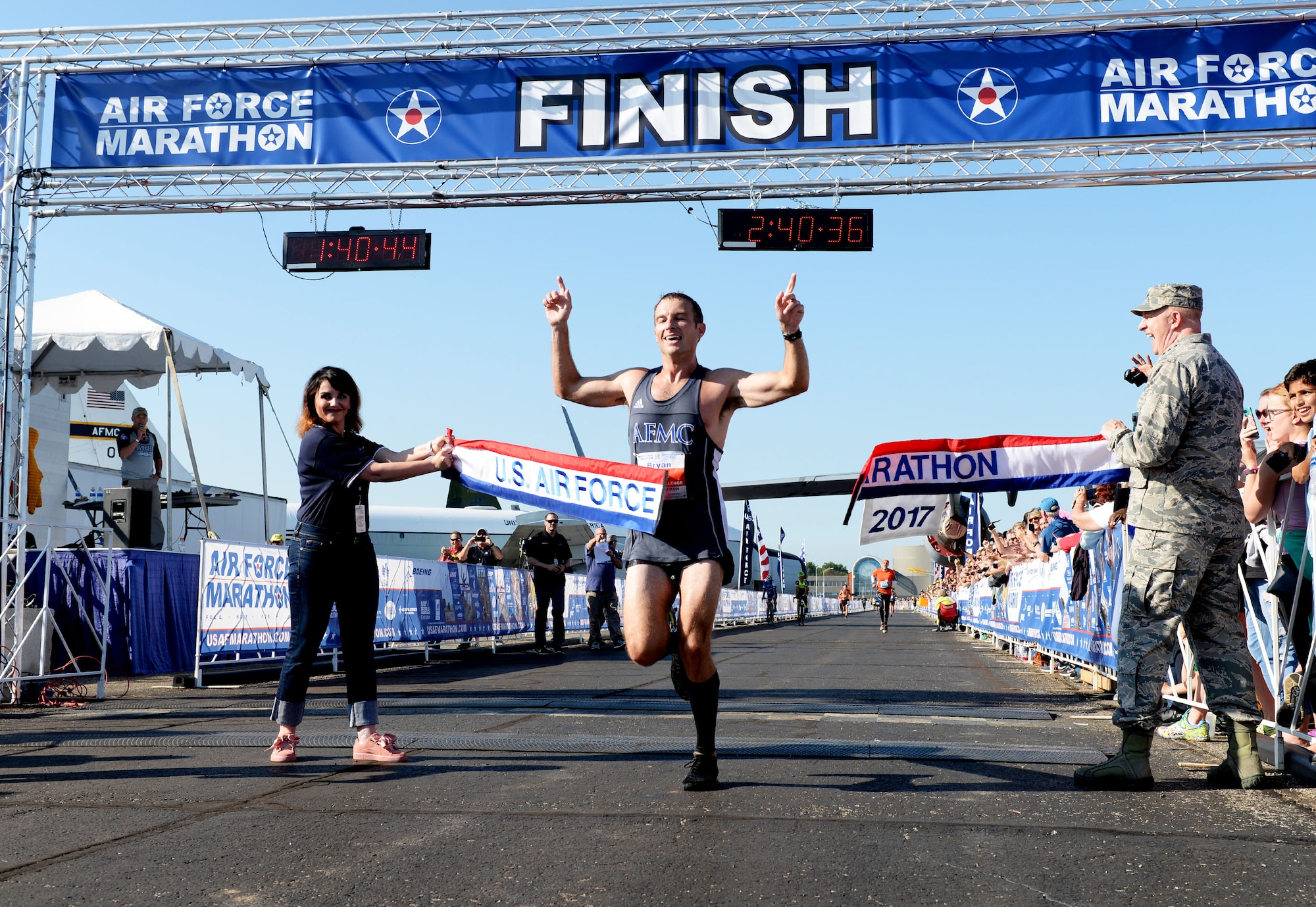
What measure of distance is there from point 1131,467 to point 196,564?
9170mm

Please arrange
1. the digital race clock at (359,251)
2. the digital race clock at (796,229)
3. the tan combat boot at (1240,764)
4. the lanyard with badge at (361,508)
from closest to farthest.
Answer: the tan combat boot at (1240,764) → the lanyard with badge at (361,508) → the digital race clock at (796,229) → the digital race clock at (359,251)

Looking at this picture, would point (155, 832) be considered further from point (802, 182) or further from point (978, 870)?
point (802, 182)

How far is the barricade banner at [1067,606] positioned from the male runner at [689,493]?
406 centimetres

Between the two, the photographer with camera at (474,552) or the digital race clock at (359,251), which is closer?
the digital race clock at (359,251)

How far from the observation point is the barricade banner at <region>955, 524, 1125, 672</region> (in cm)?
812

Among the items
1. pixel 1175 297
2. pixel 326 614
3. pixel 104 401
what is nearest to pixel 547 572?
pixel 326 614

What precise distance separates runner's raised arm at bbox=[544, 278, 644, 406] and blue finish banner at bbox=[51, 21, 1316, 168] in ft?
23.8

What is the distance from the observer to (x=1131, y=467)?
4.55 m

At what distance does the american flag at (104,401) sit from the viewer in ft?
77.3

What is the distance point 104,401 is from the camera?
933 inches

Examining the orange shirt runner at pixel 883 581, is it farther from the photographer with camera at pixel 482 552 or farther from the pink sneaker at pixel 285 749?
the pink sneaker at pixel 285 749

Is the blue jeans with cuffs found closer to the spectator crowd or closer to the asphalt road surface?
the asphalt road surface

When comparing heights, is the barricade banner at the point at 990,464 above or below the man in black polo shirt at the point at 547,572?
above

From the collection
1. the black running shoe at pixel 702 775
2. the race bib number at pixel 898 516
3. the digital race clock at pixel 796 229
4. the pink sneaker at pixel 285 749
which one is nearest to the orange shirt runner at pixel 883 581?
the digital race clock at pixel 796 229
